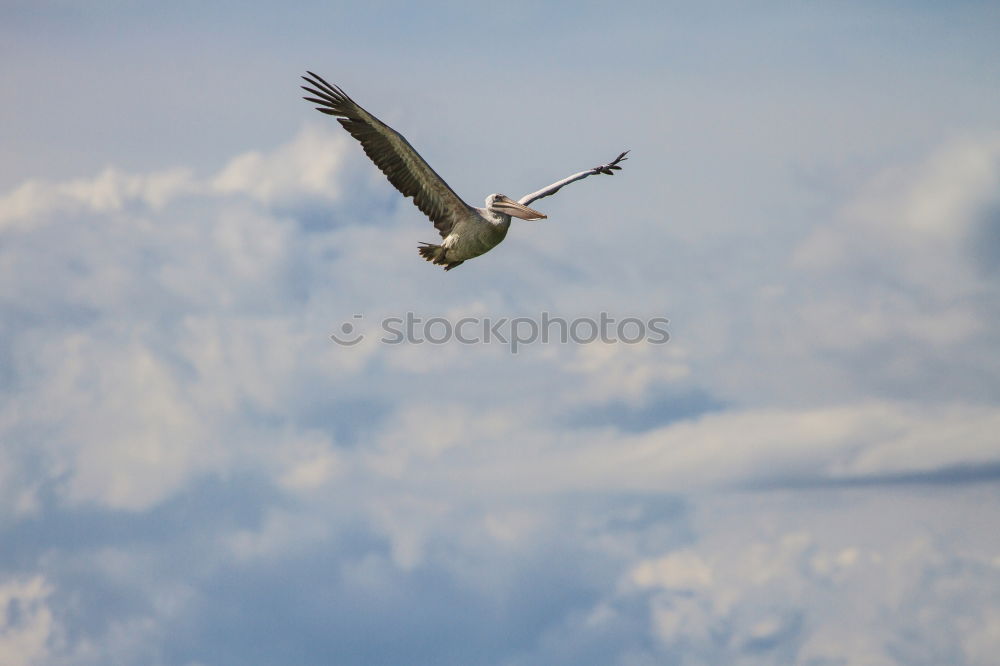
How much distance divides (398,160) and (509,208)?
102 inches

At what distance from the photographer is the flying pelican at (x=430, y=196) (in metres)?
30.7

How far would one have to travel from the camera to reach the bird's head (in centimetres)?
3133

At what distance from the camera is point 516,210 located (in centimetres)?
3152

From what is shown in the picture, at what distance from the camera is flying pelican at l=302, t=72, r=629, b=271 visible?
101 feet

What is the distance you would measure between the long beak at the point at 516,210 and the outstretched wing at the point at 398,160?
692mm

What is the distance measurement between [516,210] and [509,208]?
18 centimetres

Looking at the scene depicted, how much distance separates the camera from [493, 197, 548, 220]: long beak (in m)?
31.3

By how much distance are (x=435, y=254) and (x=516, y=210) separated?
79.9 inches

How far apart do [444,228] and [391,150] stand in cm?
214

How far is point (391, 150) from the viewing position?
3100 centimetres

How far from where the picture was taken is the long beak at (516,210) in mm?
31312

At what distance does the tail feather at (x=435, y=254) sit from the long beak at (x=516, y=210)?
1.52 meters

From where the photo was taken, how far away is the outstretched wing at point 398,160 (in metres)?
30.6

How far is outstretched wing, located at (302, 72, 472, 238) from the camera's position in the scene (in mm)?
30625
